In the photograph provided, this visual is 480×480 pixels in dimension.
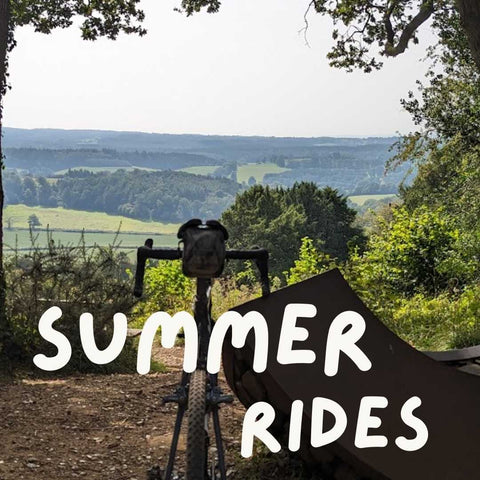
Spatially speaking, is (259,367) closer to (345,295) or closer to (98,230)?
(345,295)

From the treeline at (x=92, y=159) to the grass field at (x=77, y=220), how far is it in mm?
29563

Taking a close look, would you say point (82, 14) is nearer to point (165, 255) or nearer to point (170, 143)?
point (165, 255)

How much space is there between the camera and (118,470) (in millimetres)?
4184

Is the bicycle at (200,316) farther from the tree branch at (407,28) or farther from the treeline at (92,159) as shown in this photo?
the treeline at (92,159)

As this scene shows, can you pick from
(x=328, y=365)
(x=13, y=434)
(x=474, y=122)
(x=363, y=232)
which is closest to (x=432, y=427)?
(x=328, y=365)

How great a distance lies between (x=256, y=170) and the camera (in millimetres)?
144375

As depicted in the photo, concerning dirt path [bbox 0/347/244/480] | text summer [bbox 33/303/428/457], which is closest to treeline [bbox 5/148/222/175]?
dirt path [bbox 0/347/244/480]

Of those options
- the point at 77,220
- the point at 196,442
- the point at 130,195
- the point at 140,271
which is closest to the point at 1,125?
the point at 140,271

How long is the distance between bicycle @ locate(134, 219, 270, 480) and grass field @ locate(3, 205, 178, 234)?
83205mm

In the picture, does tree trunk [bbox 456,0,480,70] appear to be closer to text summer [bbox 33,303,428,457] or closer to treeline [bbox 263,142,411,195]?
text summer [bbox 33,303,428,457]

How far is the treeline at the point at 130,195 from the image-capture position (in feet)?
335

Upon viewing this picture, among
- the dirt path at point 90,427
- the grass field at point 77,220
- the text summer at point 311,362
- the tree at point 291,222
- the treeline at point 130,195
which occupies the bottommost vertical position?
the grass field at point 77,220

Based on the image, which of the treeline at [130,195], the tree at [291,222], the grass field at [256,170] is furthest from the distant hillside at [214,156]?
the tree at [291,222]

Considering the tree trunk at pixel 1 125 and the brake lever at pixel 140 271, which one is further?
the tree trunk at pixel 1 125
